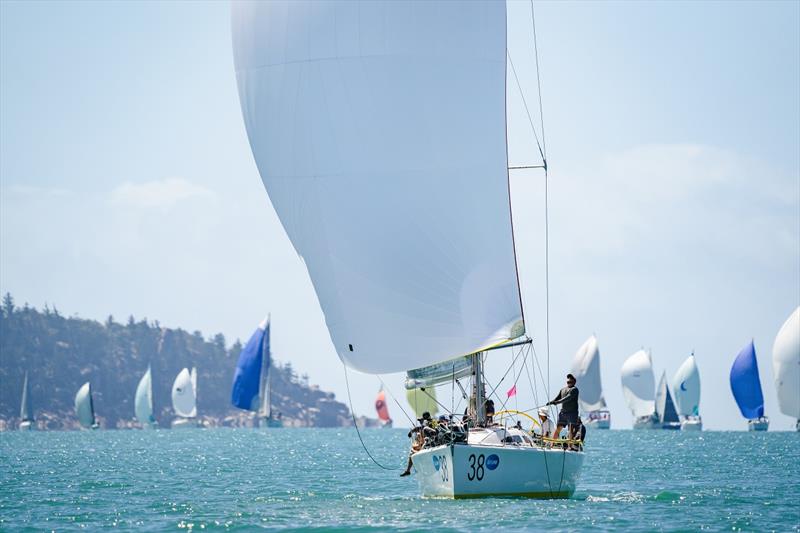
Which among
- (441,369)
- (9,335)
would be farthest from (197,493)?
(9,335)

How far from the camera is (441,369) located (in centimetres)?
2489

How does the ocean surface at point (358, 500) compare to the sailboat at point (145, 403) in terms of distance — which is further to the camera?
the sailboat at point (145, 403)

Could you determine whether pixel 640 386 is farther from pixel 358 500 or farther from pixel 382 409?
pixel 358 500

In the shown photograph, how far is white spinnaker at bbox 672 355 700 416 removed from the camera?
108m

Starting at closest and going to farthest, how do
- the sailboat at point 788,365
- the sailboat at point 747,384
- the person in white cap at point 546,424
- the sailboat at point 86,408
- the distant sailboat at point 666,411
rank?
the person in white cap at point 546,424, the sailboat at point 788,365, the sailboat at point 747,384, the distant sailboat at point 666,411, the sailboat at point 86,408

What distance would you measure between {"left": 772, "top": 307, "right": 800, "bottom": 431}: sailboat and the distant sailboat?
28.3 metres

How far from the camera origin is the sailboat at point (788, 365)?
74938 mm

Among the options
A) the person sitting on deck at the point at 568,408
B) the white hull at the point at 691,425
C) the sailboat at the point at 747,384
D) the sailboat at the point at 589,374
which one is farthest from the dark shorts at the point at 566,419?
the white hull at the point at 691,425

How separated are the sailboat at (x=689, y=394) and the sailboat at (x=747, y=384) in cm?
1456

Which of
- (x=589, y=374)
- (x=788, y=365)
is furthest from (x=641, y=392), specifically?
(x=788, y=365)

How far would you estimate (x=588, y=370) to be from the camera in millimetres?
106750

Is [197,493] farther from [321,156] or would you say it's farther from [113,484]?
[321,156]

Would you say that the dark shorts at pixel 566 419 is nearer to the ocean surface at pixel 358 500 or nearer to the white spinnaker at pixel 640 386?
the ocean surface at pixel 358 500

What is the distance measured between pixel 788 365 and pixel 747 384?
14838mm
